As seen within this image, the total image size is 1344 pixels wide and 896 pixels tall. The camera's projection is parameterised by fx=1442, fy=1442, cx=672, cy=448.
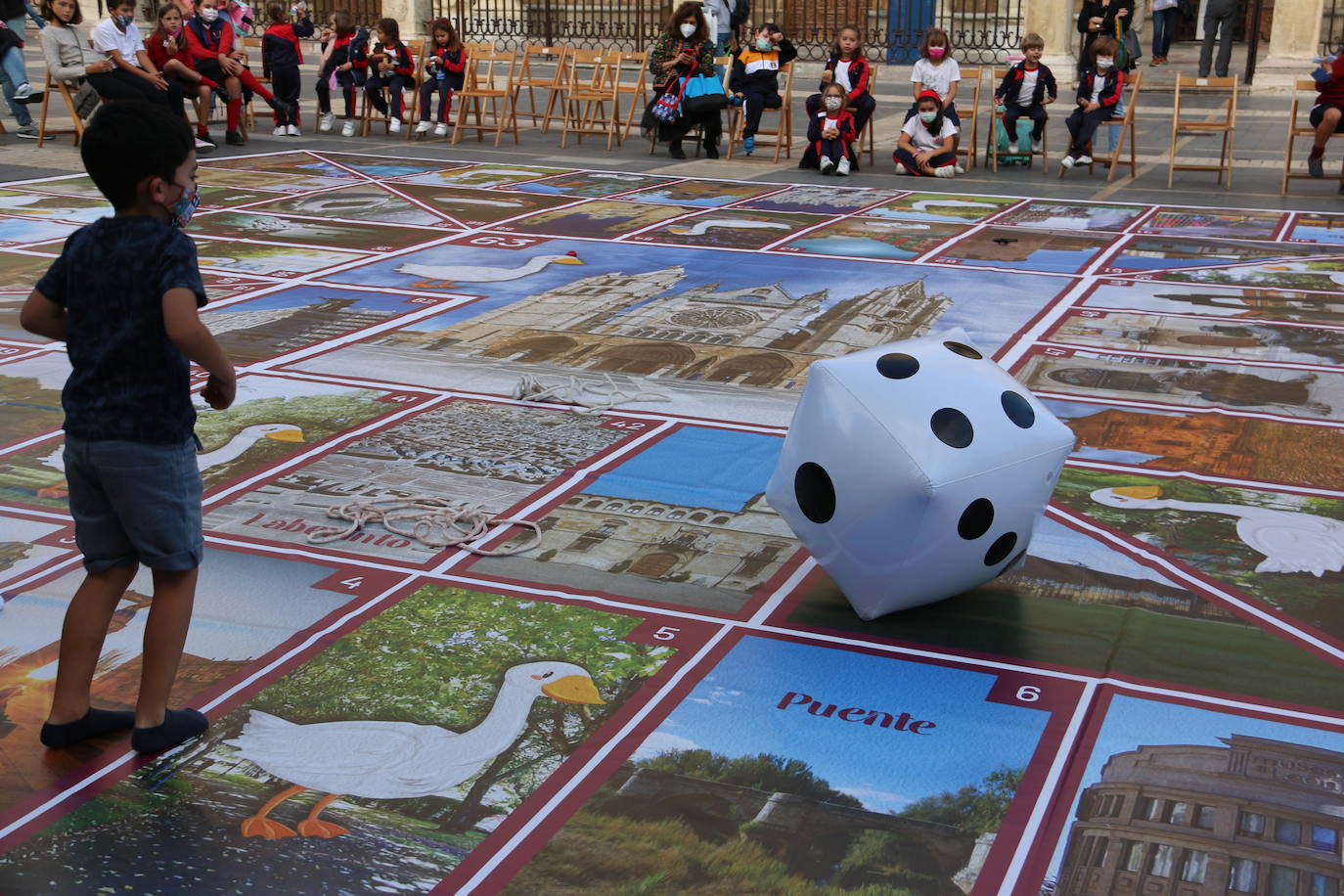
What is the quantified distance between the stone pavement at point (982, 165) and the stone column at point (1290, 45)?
122 cm

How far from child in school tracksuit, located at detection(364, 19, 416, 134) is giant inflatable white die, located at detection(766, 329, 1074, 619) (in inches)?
495

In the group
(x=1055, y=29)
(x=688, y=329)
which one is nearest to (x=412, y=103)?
(x=688, y=329)

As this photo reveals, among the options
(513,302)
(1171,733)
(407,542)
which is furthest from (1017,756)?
(513,302)

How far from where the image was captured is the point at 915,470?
12.4ft

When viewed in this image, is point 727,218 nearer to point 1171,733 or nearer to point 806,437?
point 806,437

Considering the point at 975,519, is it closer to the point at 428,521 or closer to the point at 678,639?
the point at 678,639

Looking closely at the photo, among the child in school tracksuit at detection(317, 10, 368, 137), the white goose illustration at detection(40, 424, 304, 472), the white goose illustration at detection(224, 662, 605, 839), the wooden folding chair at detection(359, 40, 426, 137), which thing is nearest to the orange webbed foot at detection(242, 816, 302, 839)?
the white goose illustration at detection(224, 662, 605, 839)

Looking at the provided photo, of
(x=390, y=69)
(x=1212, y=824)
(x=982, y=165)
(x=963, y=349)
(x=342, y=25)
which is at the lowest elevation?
(x=1212, y=824)

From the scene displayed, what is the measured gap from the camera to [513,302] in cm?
815

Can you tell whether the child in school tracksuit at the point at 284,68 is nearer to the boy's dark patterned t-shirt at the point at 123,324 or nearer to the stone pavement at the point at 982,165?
the stone pavement at the point at 982,165

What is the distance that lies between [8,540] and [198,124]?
11291 mm

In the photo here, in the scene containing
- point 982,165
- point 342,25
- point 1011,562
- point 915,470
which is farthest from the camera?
point 342,25

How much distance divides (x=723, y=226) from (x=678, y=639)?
22.4 feet

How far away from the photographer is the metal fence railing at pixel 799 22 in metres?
24.1
